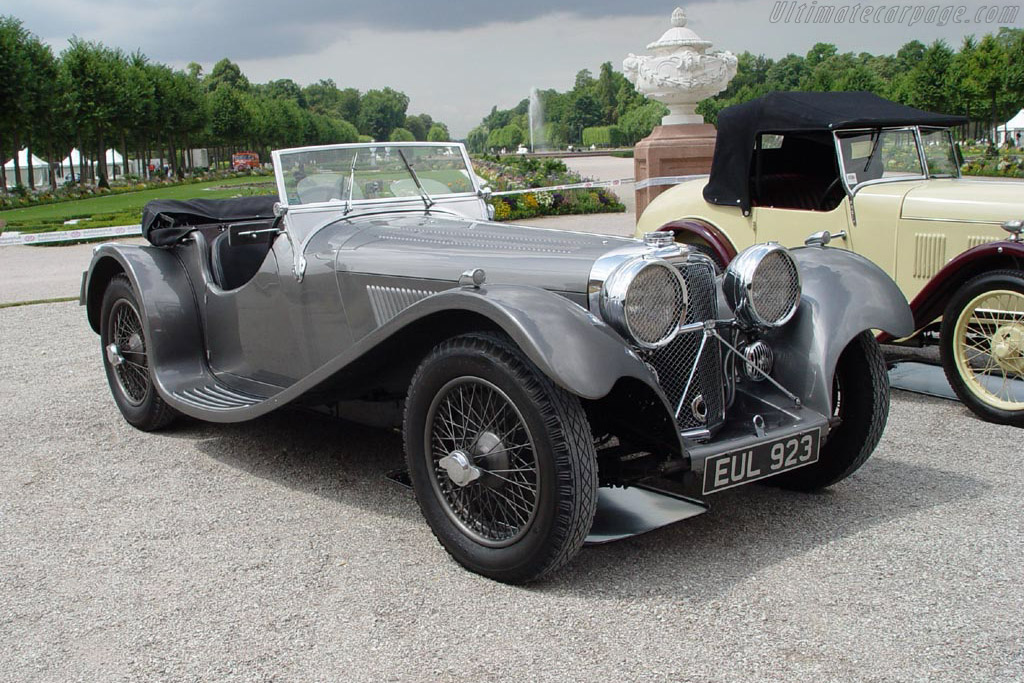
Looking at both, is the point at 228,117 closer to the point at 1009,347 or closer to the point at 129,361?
the point at 129,361

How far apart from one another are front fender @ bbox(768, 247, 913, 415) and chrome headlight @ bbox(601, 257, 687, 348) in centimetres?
67

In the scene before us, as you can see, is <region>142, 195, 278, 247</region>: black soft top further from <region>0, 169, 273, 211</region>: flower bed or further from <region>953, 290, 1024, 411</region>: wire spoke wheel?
<region>0, 169, 273, 211</region>: flower bed

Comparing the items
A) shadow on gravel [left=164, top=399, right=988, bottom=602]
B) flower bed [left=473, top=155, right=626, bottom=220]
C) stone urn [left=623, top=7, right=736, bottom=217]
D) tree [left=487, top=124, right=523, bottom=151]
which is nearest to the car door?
shadow on gravel [left=164, top=399, right=988, bottom=602]

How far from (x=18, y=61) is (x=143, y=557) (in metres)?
34.0

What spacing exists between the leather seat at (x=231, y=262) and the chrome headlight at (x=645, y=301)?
2.53 metres

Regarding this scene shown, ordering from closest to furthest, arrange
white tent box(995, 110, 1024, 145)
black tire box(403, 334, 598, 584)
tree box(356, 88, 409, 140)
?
black tire box(403, 334, 598, 584) → white tent box(995, 110, 1024, 145) → tree box(356, 88, 409, 140)

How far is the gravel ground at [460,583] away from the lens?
268 cm

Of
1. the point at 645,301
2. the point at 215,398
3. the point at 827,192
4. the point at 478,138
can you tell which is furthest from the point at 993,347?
the point at 478,138

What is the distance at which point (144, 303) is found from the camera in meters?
5.01

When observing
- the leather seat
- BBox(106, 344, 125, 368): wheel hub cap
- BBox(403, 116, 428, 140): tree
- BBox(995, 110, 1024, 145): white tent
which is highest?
BBox(403, 116, 428, 140): tree

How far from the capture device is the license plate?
125 inches

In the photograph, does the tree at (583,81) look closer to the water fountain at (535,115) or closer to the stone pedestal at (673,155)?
the water fountain at (535,115)

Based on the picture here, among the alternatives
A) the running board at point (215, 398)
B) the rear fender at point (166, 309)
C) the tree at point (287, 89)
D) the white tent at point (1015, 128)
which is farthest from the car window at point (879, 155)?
the tree at point (287, 89)

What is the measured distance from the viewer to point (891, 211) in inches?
231
